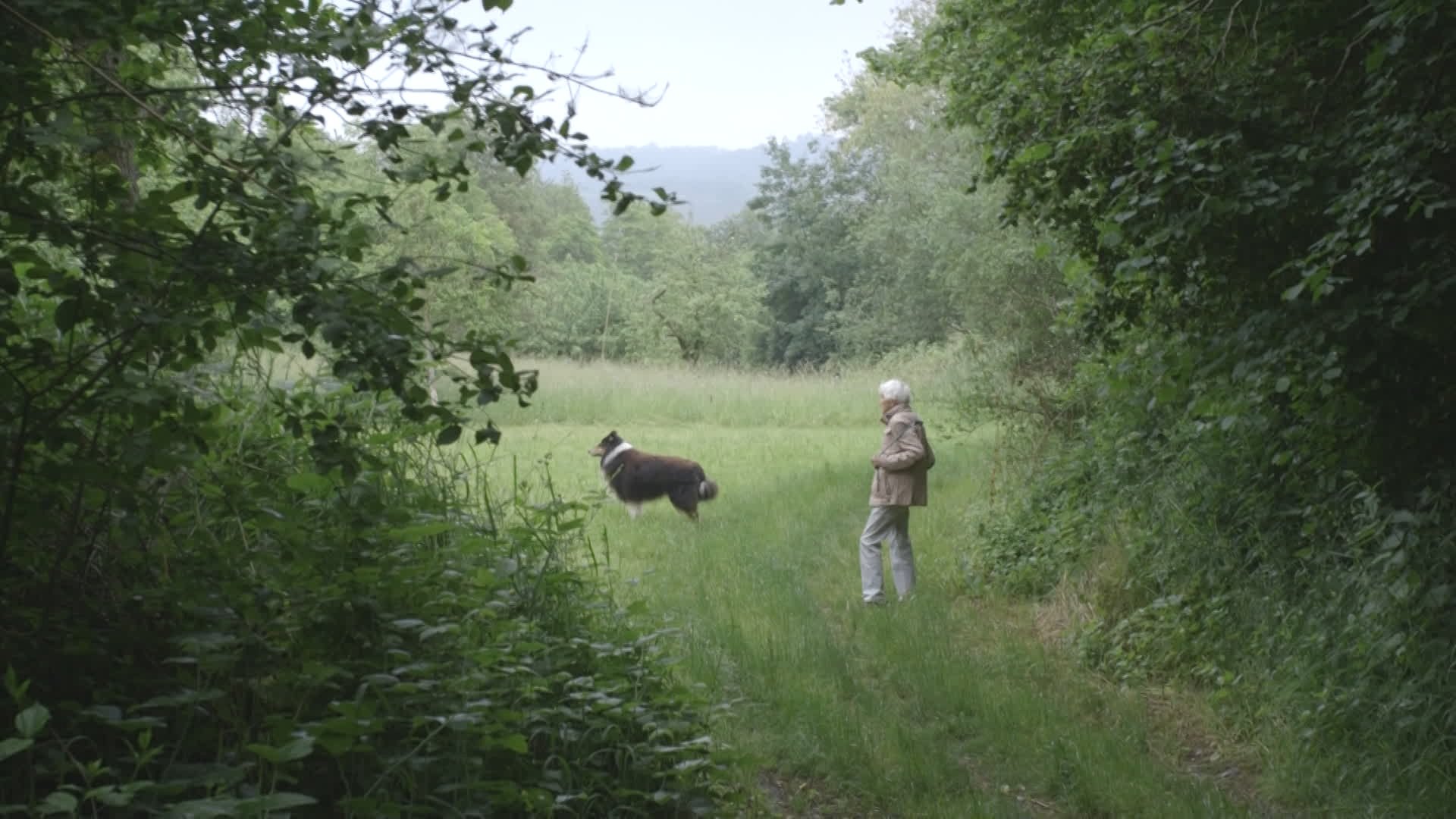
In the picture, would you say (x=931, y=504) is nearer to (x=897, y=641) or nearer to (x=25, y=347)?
(x=897, y=641)

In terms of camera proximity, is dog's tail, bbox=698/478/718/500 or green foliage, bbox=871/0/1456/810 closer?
green foliage, bbox=871/0/1456/810

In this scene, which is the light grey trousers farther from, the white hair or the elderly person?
the white hair

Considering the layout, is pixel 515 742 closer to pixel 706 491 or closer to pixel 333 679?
pixel 333 679

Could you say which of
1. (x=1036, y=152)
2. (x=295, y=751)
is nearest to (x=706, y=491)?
(x=1036, y=152)

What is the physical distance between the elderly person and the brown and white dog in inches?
155

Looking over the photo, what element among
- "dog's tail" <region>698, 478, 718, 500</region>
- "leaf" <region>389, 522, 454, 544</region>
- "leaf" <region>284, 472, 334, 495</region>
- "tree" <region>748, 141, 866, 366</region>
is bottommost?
"dog's tail" <region>698, 478, 718, 500</region>

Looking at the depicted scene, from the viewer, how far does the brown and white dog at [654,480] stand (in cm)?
1366

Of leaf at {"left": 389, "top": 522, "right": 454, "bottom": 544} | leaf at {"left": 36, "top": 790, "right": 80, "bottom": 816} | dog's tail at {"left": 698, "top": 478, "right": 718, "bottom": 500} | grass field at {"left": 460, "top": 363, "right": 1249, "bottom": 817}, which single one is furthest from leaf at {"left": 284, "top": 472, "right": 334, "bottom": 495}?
dog's tail at {"left": 698, "top": 478, "right": 718, "bottom": 500}

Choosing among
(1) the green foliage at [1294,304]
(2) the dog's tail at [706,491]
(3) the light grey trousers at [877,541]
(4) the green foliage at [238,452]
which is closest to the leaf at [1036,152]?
(1) the green foliage at [1294,304]

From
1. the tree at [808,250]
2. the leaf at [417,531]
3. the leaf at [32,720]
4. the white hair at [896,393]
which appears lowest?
the leaf at [32,720]

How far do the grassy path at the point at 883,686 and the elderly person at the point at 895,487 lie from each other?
0.32m

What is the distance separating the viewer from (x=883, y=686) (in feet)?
25.0

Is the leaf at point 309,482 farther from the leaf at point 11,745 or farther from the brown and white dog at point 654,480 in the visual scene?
the brown and white dog at point 654,480

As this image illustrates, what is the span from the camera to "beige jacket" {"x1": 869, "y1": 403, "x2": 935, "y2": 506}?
9758mm
